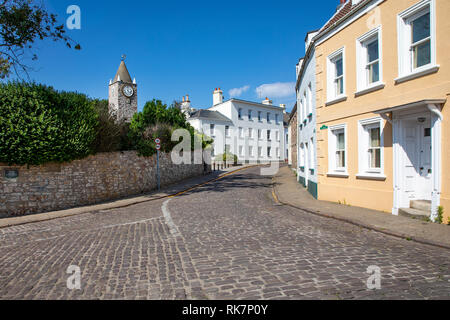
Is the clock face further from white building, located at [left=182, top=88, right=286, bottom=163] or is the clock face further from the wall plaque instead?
the wall plaque

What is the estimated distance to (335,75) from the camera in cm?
1222

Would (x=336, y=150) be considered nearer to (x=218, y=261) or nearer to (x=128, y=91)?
(x=218, y=261)

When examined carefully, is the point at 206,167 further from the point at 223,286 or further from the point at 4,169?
the point at 223,286

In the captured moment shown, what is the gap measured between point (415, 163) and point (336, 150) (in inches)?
132

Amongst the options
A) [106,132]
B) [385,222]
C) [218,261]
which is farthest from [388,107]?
[106,132]

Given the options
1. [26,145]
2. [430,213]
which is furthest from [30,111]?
[430,213]

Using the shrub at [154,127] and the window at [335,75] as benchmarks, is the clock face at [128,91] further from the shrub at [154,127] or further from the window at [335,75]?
the window at [335,75]

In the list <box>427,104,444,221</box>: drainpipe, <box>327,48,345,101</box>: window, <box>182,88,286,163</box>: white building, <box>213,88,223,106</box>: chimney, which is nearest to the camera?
<box>427,104,444,221</box>: drainpipe

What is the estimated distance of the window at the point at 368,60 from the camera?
9922mm

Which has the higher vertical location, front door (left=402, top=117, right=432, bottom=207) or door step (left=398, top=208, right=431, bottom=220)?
front door (left=402, top=117, right=432, bottom=207)

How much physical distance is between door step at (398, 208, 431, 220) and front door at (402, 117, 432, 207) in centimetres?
31

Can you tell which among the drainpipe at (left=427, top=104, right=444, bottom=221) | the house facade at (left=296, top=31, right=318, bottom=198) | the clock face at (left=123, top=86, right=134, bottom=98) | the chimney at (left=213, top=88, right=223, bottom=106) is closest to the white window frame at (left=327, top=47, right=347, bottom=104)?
the house facade at (left=296, top=31, right=318, bottom=198)

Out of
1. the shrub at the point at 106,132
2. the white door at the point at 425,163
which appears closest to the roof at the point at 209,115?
the shrub at the point at 106,132

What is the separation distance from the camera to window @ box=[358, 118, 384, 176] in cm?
1005
